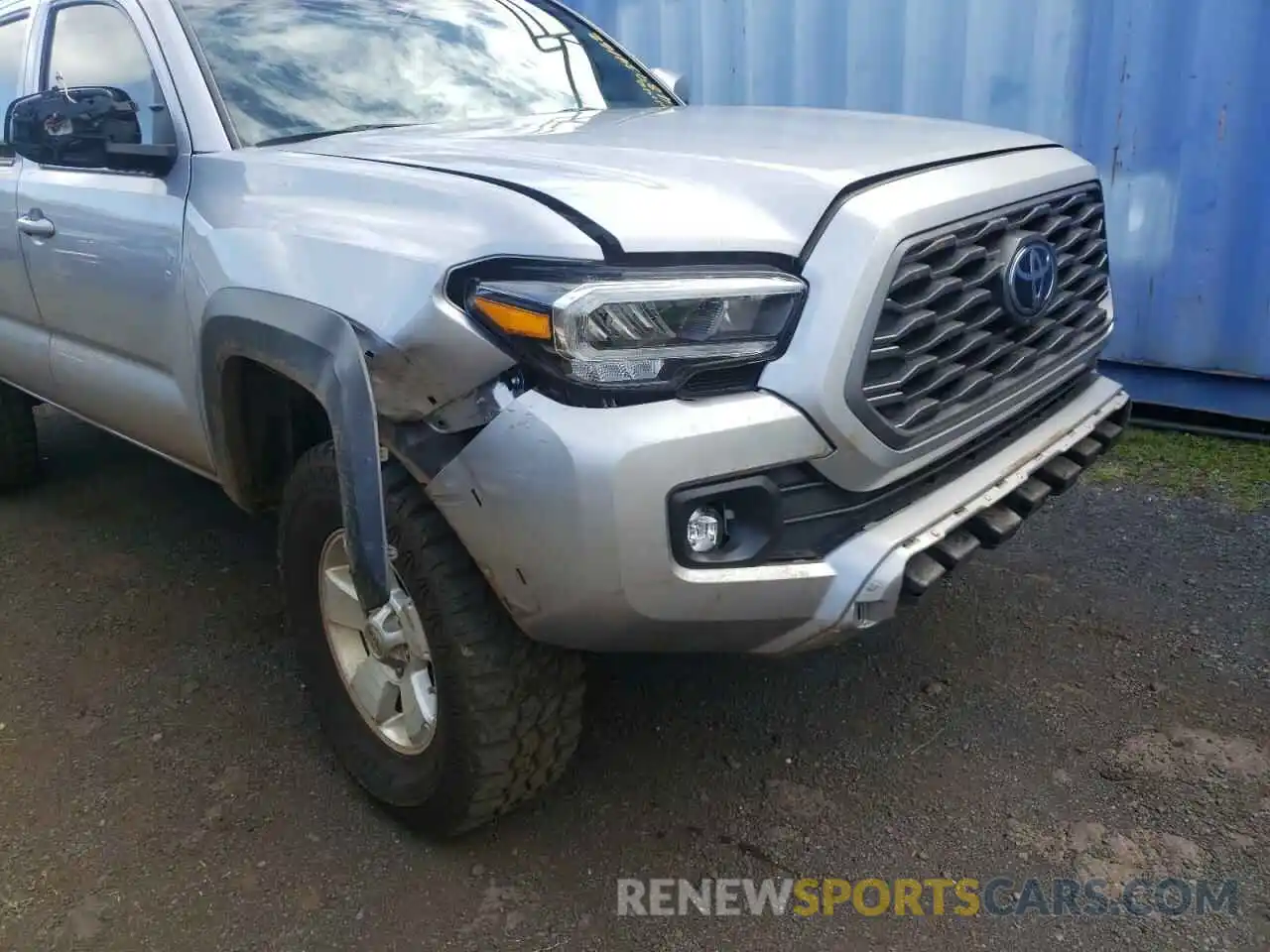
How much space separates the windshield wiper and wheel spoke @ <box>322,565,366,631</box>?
1.08m

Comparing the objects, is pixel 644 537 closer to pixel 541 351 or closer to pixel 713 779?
pixel 541 351

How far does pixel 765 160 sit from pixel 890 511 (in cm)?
76

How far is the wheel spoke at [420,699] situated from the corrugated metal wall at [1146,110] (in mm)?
3800

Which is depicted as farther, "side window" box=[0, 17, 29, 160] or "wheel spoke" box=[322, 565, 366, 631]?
"side window" box=[0, 17, 29, 160]

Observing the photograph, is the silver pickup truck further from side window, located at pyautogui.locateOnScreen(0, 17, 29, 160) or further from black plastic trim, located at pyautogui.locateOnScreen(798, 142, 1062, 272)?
side window, located at pyautogui.locateOnScreen(0, 17, 29, 160)

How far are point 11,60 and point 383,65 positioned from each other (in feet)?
5.69

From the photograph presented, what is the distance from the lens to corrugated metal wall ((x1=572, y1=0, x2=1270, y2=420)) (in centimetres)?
452

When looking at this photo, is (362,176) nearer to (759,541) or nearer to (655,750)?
(759,541)

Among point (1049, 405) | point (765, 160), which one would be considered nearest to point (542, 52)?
point (765, 160)

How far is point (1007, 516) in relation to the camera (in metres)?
2.41

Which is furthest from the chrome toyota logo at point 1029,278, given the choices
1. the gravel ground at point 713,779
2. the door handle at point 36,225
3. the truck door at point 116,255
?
the door handle at point 36,225

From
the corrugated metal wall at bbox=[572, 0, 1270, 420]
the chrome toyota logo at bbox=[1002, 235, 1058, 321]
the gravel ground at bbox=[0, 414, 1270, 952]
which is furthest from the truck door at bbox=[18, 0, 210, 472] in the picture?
the corrugated metal wall at bbox=[572, 0, 1270, 420]

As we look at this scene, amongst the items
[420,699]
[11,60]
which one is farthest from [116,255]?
[420,699]

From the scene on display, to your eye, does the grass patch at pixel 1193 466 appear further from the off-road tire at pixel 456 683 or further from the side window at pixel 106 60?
the side window at pixel 106 60
